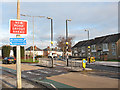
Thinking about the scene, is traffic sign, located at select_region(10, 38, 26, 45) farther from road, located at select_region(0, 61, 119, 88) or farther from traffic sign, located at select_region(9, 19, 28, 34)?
road, located at select_region(0, 61, 119, 88)

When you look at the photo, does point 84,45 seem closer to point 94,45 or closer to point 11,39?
point 94,45

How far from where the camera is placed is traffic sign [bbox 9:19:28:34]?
22.6 ft

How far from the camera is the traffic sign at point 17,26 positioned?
271 inches

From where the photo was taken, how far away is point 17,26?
704cm

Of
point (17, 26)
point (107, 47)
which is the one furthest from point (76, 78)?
point (107, 47)

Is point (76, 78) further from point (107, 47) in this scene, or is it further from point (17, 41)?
point (107, 47)

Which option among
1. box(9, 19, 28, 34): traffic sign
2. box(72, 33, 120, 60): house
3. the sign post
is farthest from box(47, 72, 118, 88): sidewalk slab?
box(72, 33, 120, 60): house

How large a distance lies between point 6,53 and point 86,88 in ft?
154

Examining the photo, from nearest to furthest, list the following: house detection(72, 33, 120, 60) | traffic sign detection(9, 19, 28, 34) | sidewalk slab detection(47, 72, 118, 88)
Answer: traffic sign detection(9, 19, 28, 34) → sidewalk slab detection(47, 72, 118, 88) → house detection(72, 33, 120, 60)

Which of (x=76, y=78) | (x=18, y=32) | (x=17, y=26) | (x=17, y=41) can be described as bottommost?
(x=76, y=78)

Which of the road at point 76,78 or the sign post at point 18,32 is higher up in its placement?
the sign post at point 18,32

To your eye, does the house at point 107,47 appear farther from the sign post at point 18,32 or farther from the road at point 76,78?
the sign post at point 18,32

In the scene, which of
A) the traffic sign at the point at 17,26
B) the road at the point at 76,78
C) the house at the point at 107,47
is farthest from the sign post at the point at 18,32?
the house at the point at 107,47

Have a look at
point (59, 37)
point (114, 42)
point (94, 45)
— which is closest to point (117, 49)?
point (114, 42)
